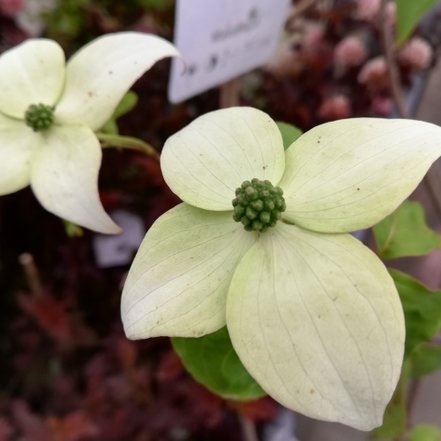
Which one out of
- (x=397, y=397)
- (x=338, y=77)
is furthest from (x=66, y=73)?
(x=338, y=77)

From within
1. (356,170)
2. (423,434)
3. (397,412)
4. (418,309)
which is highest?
(356,170)

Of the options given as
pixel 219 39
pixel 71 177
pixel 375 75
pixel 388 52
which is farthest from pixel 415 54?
pixel 71 177

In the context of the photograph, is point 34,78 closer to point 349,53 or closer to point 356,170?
point 356,170

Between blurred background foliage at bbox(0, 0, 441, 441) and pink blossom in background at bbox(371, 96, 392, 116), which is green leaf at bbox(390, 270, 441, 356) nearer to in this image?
blurred background foliage at bbox(0, 0, 441, 441)

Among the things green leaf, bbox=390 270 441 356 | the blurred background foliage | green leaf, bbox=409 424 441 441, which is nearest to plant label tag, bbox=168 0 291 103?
→ the blurred background foliage

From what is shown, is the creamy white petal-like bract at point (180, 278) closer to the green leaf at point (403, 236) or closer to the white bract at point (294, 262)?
the white bract at point (294, 262)

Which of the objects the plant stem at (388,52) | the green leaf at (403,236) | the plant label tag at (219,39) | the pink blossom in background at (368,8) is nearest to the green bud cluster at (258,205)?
the green leaf at (403,236)
